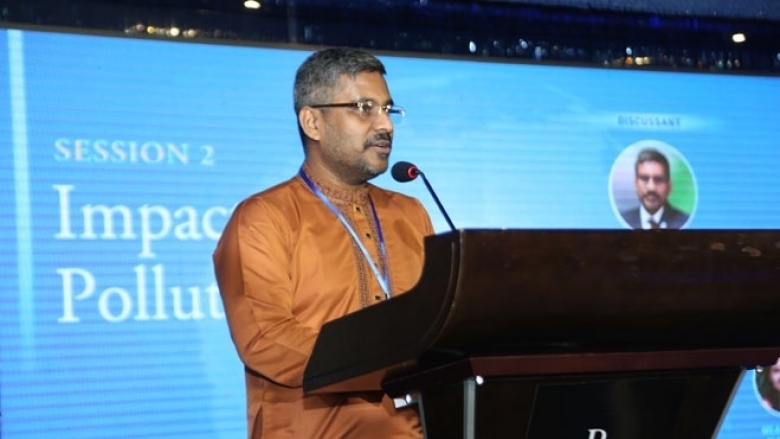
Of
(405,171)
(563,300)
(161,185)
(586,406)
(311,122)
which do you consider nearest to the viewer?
(563,300)

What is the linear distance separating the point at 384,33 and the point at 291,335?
196cm

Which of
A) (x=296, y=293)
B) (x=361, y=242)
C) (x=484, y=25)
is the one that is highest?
(x=484, y=25)

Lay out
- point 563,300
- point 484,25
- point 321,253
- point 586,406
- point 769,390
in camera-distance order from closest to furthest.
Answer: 1. point 563,300
2. point 586,406
3. point 321,253
4. point 484,25
5. point 769,390

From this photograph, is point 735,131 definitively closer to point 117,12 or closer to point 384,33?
point 384,33

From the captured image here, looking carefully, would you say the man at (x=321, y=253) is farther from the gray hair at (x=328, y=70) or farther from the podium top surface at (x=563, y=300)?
the podium top surface at (x=563, y=300)

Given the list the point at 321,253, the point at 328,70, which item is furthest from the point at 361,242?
the point at 328,70

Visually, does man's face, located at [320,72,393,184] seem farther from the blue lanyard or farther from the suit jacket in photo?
the suit jacket in photo

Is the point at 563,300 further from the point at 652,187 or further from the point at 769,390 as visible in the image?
the point at 769,390

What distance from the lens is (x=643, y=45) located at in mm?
4570

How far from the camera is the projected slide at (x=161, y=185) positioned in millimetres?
3494

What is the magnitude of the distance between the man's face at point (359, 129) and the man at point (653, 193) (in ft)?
5.99

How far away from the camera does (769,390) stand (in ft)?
14.5

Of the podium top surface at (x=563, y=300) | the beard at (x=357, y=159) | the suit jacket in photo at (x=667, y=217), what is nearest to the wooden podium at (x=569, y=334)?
the podium top surface at (x=563, y=300)

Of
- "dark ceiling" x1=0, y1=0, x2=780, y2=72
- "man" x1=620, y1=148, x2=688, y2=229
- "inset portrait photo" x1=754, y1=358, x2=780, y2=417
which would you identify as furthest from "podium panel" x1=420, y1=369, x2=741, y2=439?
"inset portrait photo" x1=754, y1=358, x2=780, y2=417
